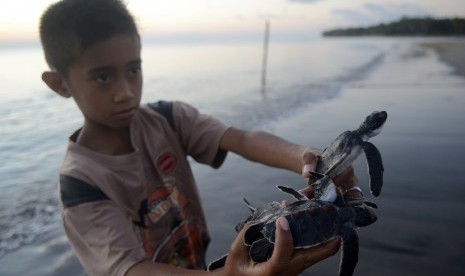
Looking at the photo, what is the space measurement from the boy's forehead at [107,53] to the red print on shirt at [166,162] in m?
0.60

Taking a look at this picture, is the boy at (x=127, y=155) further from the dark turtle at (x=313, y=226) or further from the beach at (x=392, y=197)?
the beach at (x=392, y=197)

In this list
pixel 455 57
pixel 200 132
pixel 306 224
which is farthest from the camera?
pixel 455 57

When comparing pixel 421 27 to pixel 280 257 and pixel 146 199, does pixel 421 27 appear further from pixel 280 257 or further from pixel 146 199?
pixel 280 257

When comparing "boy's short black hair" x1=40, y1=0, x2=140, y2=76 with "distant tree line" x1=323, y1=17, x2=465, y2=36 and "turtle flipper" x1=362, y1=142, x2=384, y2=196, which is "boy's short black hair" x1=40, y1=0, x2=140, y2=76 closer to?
"turtle flipper" x1=362, y1=142, x2=384, y2=196

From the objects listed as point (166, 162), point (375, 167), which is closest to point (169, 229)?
point (166, 162)

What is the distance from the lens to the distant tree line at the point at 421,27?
1865 inches

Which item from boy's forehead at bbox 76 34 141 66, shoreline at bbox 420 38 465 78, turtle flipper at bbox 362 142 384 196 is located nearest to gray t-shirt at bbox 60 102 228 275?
boy's forehead at bbox 76 34 141 66

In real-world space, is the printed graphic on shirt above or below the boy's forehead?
below

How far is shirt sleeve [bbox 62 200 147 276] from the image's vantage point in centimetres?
161

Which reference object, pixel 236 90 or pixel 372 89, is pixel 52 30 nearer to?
pixel 372 89

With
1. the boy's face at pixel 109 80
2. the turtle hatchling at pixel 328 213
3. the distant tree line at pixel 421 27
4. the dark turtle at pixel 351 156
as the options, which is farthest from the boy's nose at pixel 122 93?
the distant tree line at pixel 421 27

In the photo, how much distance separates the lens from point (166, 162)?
223cm

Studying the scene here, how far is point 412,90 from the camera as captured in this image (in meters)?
8.96

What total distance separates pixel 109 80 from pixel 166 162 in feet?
1.96
